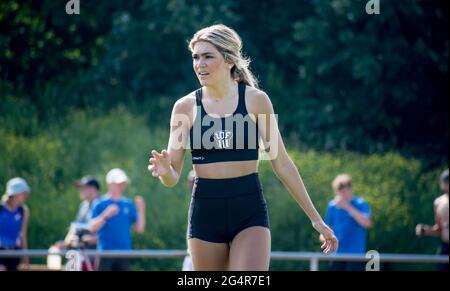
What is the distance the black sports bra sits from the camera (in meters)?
6.41

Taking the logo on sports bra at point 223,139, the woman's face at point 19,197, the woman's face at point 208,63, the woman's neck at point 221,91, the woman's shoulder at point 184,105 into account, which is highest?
the woman's face at point 208,63

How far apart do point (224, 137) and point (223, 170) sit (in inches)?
8.2

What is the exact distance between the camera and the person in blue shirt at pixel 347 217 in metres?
13.5

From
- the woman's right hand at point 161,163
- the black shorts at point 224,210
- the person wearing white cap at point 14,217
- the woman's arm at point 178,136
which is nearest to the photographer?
the woman's right hand at point 161,163

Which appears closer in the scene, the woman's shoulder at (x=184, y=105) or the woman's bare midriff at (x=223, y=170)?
the woman's bare midriff at (x=223, y=170)

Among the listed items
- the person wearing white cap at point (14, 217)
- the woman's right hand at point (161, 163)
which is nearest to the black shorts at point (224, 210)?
the woman's right hand at point (161, 163)

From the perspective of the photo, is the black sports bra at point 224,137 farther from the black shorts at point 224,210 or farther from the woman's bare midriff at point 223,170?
the black shorts at point 224,210

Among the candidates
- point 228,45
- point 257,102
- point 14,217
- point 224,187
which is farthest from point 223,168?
point 14,217

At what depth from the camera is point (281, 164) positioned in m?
6.70

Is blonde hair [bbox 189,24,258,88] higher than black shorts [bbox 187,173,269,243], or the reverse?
blonde hair [bbox 189,24,258,88]

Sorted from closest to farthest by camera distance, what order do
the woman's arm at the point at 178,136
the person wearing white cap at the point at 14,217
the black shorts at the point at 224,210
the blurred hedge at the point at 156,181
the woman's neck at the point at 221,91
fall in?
the black shorts at the point at 224,210 → the woman's arm at the point at 178,136 → the woman's neck at the point at 221,91 → the person wearing white cap at the point at 14,217 → the blurred hedge at the point at 156,181

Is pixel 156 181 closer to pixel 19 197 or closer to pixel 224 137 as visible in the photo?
pixel 19 197

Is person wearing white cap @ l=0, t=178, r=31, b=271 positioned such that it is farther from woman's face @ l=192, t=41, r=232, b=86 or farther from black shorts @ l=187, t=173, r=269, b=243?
black shorts @ l=187, t=173, r=269, b=243

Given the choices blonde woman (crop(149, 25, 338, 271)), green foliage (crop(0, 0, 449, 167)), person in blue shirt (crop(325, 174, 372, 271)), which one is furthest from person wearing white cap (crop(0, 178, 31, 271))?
green foliage (crop(0, 0, 449, 167))
